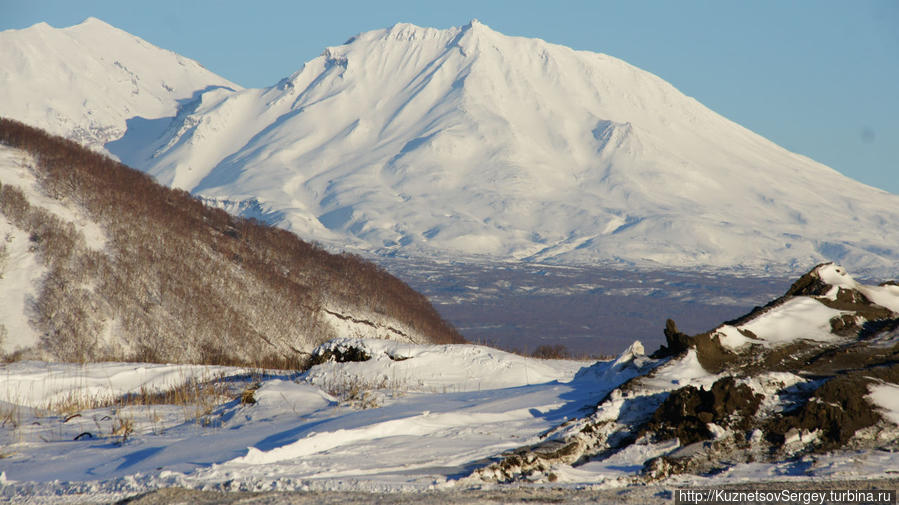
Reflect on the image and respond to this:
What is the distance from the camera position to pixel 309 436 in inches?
326

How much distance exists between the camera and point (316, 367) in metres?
14.4

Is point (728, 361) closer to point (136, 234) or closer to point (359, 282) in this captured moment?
point (136, 234)

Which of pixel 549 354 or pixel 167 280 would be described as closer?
pixel 167 280

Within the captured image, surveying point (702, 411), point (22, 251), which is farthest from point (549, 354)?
point (702, 411)

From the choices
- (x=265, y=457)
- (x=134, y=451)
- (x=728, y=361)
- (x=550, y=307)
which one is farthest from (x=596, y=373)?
(x=550, y=307)

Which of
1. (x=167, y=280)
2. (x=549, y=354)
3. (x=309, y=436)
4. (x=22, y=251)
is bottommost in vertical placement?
(x=309, y=436)

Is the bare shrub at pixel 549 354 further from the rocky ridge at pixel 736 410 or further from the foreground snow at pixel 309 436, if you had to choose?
the rocky ridge at pixel 736 410

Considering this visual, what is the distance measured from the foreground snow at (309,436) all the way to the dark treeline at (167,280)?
809cm

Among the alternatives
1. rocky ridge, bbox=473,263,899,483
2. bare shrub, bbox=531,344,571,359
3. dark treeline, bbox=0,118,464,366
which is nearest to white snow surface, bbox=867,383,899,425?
rocky ridge, bbox=473,263,899,483

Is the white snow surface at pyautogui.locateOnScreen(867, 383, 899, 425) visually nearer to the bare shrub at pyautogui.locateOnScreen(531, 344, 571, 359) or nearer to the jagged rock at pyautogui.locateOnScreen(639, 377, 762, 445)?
the jagged rock at pyautogui.locateOnScreen(639, 377, 762, 445)

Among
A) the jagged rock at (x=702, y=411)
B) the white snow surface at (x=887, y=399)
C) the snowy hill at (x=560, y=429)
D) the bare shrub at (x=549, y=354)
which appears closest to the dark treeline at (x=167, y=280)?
the bare shrub at (x=549, y=354)

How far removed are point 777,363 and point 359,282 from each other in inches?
923

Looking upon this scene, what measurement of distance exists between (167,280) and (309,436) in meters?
18.3

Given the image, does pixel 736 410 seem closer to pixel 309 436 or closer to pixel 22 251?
pixel 309 436
